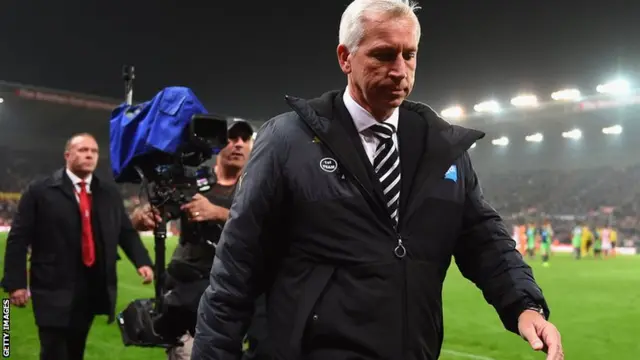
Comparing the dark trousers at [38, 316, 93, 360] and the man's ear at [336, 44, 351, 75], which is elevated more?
the man's ear at [336, 44, 351, 75]

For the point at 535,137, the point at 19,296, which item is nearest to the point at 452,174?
the point at 19,296

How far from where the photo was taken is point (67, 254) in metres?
4.36

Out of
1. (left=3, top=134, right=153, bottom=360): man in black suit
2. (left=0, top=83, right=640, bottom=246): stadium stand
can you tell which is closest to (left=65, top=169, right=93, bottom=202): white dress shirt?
(left=3, top=134, right=153, bottom=360): man in black suit

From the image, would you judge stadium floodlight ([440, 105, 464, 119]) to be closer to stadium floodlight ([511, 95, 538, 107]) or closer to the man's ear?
stadium floodlight ([511, 95, 538, 107])

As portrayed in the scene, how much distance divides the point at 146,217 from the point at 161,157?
39 centimetres

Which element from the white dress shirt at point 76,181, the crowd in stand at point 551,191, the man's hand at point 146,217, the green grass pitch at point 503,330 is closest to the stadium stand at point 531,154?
the crowd in stand at point 551,191

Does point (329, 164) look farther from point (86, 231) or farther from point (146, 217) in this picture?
point (86, 231)

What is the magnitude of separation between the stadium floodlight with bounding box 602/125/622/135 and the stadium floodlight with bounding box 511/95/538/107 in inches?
156

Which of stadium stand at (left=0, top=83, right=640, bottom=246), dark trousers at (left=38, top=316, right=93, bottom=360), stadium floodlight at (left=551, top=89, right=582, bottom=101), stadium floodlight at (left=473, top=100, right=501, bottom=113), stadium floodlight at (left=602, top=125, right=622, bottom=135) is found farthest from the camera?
Result: stadium floodlight at (left=473, top=100, right=501, bottom=113)

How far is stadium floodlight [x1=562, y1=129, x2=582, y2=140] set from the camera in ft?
127

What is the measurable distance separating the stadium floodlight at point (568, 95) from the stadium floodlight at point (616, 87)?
1283 millimetres

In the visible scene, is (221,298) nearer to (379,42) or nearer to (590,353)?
(379,42)

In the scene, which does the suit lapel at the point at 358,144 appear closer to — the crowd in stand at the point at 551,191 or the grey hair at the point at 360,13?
the grey hair at the point at 360,13

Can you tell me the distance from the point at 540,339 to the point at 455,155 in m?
0.49
